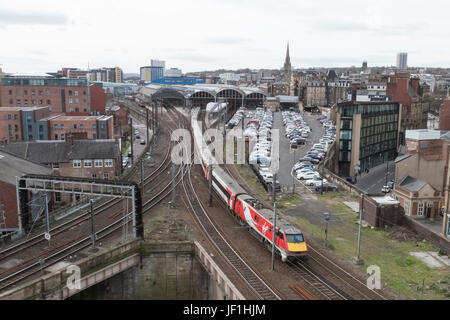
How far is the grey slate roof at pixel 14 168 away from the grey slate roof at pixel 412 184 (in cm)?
3585

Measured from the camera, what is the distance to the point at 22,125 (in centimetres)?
7038

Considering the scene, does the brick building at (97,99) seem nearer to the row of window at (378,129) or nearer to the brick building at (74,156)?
the brick building at (74,156)

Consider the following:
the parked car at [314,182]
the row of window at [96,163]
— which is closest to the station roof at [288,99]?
the parked car at [314,182]

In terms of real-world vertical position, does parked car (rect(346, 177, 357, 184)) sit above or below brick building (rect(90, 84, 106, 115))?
below

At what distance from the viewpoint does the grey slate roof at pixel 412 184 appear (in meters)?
42.5

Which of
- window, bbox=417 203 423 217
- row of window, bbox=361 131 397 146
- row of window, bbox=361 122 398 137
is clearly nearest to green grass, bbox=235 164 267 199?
window, bbox=417 203 423 217

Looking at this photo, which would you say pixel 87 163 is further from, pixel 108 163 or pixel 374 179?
pixel 374 179

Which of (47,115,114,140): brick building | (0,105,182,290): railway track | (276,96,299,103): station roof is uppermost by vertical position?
(276,96,299,103): station roof

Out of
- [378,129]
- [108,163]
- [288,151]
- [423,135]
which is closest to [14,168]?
[108,163]

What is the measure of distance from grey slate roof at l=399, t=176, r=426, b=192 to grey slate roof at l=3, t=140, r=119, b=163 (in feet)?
102

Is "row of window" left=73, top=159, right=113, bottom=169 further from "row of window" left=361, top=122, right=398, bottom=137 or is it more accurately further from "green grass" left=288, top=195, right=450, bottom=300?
Answer: "row of window" left=361, top=122, right=398, bottom=137

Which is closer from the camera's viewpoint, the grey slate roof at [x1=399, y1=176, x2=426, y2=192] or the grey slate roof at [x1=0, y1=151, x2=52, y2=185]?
the grey slate roof at [x1=0, y1=151, x2=52, y2=185]

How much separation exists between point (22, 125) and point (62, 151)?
25.2 meters

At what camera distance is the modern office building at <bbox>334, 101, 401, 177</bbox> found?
67875mm
